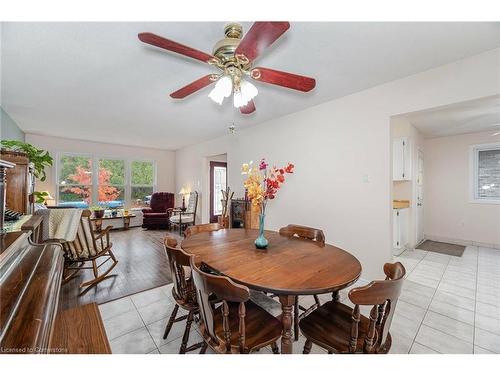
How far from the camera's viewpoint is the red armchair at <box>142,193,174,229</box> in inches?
232

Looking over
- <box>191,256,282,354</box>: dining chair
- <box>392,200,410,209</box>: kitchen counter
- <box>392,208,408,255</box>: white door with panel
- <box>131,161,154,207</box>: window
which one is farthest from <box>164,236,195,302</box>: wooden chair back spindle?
<box>131,161,154,207</box>: window

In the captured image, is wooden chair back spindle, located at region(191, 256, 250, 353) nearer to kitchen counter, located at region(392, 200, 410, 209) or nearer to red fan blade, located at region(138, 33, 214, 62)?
red fan blade, located at region(138, 33, 214, 62)

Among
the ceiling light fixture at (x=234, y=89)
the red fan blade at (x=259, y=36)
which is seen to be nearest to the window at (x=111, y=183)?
the ceiling light fixture at (x=234, y=89)

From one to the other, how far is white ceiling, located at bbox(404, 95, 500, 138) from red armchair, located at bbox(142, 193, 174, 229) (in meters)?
5.81

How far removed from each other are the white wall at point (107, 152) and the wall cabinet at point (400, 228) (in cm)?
631

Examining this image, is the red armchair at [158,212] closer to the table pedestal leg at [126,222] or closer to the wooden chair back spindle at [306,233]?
the table pedestal leg at [126,222]

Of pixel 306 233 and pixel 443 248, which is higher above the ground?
pixel 306 233

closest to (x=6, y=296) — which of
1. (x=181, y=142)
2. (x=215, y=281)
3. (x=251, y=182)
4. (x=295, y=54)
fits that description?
(x=215, y=281)

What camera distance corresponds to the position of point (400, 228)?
3848mm

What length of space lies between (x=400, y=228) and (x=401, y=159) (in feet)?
4.09

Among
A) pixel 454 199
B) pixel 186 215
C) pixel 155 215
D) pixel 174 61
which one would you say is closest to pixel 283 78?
pixel 174 61

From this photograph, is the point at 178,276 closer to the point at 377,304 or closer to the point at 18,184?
the point at 377,304

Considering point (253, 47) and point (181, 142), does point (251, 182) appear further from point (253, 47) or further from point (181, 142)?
point (181, 142)

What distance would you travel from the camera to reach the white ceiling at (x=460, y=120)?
309 centimetres
